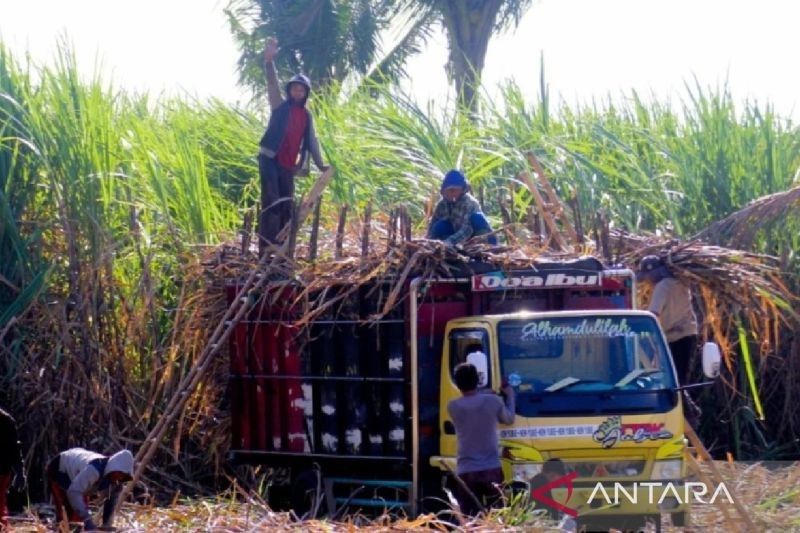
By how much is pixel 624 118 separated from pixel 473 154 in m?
2.28

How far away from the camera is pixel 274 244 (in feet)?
37.7

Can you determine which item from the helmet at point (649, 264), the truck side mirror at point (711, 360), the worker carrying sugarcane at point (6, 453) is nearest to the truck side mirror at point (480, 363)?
the truck side mirror at point (711, 360)

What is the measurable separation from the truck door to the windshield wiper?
2.80 ft

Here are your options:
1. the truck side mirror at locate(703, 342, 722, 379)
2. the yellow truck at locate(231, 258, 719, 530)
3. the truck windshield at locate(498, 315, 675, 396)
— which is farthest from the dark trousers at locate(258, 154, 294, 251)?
the truck side mirror at locate(703, 342, 722, 379)

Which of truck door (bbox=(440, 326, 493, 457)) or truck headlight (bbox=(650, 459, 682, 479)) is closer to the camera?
truck headlight (bbox=(650, 459, 682, 479))

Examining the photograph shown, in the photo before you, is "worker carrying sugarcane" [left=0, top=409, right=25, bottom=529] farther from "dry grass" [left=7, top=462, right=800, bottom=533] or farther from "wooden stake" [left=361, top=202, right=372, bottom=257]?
"wooden stake" [left=361, top=202, right=372, bottom=257]

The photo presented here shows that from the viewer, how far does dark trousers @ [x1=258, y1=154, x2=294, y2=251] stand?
39.4 ft

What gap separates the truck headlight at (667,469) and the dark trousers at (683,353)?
7.98 feet

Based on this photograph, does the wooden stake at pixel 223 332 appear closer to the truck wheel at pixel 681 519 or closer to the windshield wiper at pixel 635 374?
the windshield wiper at pixel 635 374

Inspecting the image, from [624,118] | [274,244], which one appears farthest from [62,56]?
[624,118]

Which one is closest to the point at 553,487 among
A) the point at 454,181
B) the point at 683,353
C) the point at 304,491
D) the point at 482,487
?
the point at 482,487

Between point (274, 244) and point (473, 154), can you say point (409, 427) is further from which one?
point (473, 154)

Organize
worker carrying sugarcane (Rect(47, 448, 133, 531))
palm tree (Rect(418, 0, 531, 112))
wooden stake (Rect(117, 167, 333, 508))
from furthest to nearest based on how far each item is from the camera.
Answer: palm tree (Rect(418, 0, 531, 112))
wooden stake (Rect(117, 167, 333, 508))
worker carrying sugarcane (Rect(47, 448, 133, 531))

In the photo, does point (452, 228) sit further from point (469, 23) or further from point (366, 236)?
point (469, 23)
